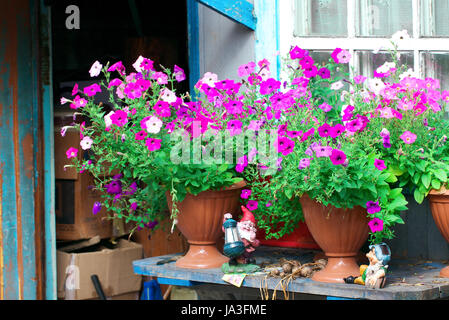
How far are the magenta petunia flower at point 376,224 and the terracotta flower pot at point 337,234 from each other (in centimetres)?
9

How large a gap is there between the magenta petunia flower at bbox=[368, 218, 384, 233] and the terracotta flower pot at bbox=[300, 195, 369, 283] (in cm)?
9

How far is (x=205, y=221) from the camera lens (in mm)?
2822

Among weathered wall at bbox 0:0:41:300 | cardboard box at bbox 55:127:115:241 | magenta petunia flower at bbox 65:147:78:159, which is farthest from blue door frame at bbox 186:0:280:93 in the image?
cardboard box at bbox 55:127:115:241

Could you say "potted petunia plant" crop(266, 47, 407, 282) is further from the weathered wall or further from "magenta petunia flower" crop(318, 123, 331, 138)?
the weathered wall

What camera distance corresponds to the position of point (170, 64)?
15.5 ft

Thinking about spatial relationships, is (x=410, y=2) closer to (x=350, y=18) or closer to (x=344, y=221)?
(x=350, y=18)

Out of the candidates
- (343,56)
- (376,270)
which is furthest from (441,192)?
(343,56)

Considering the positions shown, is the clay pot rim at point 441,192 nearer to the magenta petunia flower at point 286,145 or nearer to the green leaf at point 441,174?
the green leaf at point 441,174

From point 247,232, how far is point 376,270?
23.4 inches

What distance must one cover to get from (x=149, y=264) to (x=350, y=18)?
144 centimetres

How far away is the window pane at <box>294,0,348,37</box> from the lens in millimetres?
3211

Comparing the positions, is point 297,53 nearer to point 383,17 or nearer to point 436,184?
point 383,17

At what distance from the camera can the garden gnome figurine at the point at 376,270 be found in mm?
2348
